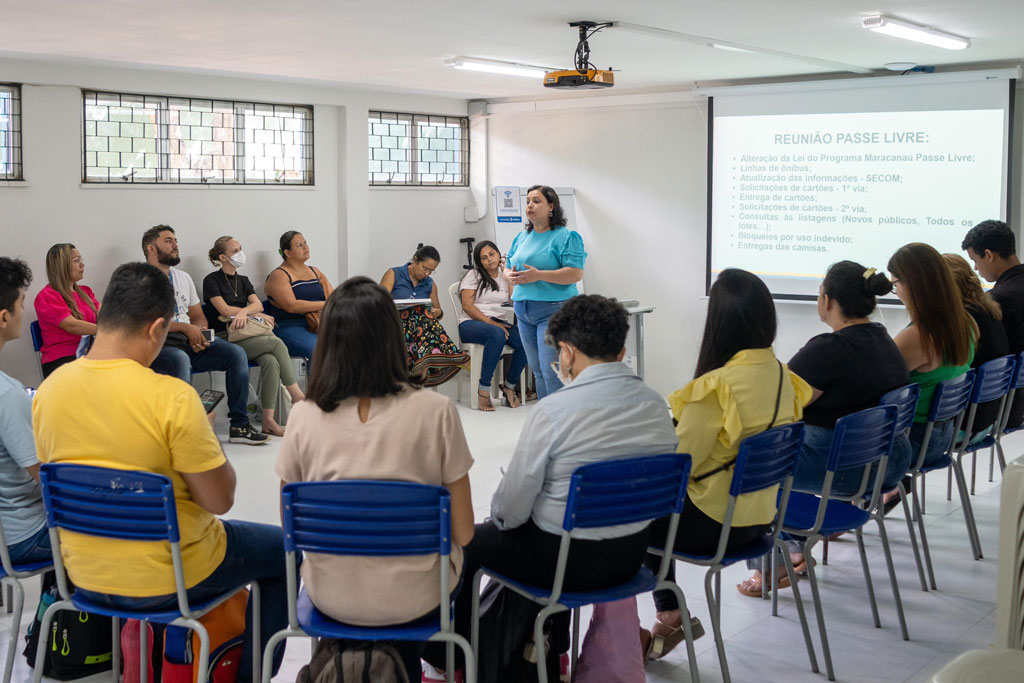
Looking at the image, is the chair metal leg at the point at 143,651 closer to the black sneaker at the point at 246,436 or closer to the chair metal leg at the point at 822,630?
the chair metal leg at the point at 822,630

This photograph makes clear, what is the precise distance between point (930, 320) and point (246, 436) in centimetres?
419

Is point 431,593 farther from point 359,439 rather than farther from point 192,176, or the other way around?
point 192,176

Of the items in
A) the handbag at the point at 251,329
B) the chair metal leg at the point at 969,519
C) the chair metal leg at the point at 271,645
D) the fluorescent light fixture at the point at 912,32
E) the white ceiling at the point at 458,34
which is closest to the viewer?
the chair metal leg at the point at 271,645

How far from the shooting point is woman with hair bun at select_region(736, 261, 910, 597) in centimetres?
343

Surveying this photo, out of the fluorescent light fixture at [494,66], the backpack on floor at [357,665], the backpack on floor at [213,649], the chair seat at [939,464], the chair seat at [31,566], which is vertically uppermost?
the fluorescent light fixture at [494,66]

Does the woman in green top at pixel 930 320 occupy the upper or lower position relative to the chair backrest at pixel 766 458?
upper

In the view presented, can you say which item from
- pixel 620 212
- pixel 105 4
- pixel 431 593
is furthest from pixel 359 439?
pixel 620 212

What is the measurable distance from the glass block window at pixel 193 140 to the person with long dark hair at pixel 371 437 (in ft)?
17.3

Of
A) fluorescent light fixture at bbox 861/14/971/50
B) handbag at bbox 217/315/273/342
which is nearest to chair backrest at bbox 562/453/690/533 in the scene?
fluorescent light fixture at bbox 861/14/971/50

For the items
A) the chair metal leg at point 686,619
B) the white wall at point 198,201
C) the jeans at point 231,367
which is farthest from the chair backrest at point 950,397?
the white wall at point 198,201

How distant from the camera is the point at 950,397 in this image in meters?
3.78

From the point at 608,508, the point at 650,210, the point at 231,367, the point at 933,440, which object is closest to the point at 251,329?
the point at 231,367

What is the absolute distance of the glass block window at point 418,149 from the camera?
883 centimetres

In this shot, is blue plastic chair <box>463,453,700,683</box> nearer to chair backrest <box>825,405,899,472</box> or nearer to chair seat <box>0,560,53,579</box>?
chair backrest <box>825,405,899,472</box>
